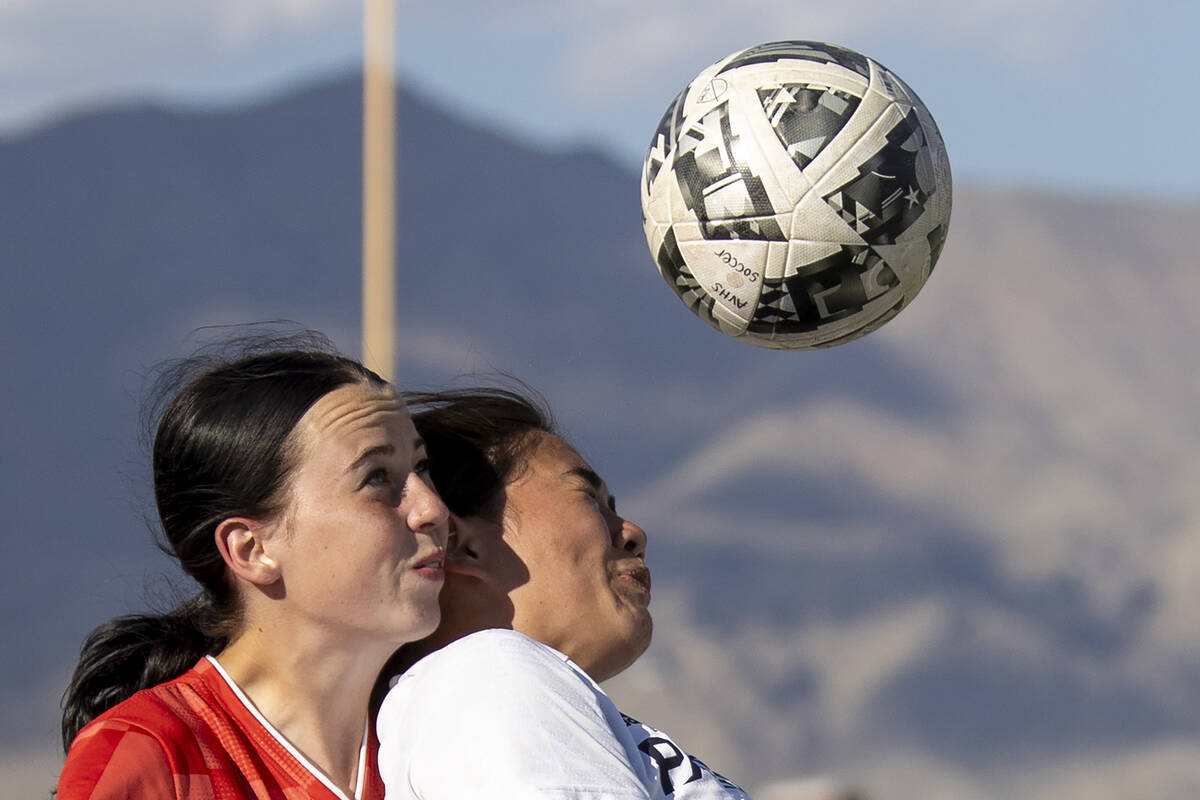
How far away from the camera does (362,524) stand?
226 centimetres

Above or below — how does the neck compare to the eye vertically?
below

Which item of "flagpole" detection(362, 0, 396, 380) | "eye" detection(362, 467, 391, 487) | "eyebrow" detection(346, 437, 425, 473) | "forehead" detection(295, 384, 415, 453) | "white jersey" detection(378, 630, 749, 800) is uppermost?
"flagpole" detection(362, 0, 396, 380)

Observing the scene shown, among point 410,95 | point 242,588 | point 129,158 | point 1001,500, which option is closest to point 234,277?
point 129,158

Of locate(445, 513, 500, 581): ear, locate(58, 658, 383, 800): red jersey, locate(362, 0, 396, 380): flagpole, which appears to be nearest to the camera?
locate(58, 658, 383, 800): red jersey

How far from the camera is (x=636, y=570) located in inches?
89.3

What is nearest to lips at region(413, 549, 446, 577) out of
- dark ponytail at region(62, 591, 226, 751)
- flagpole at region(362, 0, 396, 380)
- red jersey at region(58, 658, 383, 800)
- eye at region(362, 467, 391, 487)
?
eye at region(362, 467, 391, 487)

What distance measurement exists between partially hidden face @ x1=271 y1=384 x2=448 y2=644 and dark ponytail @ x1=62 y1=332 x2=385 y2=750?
5 centimetres

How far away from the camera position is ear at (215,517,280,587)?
238 cm

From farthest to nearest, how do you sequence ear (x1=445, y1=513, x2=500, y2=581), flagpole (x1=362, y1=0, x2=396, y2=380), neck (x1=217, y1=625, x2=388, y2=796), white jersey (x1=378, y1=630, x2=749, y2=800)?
flagpole (x1=362, y1=0, x2=396, y2=380)
neck (x1=217, y1=625, x2=388, y2=796)
ear (x1=445, y1=513, x2=500, y2=581)
white jersey (x1=378, y1=630, x2=749, y2=800)

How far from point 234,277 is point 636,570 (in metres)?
20.1

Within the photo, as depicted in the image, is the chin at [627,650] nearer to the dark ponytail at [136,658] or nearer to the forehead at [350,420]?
the forehead at [350,420]

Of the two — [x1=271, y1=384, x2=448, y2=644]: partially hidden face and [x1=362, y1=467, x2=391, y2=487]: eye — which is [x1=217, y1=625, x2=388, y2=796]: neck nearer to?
[x1=271, y1=384, x2=448, y2=644]: partially hidden face

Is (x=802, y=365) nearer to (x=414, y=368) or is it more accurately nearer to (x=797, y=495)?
(x=797, y=495)

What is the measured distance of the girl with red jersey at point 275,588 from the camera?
2215 millimetres
